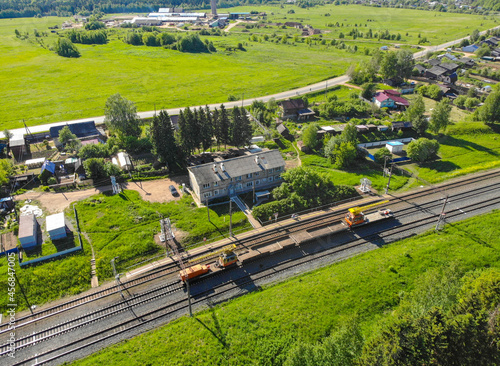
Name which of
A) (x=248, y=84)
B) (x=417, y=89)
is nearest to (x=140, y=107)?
(x=248, y=84)

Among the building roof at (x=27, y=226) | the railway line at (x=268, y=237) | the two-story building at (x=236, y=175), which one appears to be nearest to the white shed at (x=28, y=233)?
the building roof at (x=27, y=226)

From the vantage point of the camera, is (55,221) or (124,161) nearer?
(55,221)

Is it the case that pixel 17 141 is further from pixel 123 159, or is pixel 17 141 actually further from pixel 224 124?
pixel 224 124

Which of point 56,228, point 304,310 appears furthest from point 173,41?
point 304,310

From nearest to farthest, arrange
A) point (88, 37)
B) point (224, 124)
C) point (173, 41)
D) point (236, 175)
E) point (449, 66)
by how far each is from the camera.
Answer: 1. point (236, 175)
2. point (224, 124)
3. point (449, 66)
4. point (173, 41)
5. point (88, 37)

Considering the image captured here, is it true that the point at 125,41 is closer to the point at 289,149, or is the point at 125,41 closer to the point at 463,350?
the point at 289,149

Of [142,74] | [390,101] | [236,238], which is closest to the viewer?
[236,238]

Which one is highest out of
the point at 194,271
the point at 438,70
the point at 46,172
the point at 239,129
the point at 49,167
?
the point at 438,70
